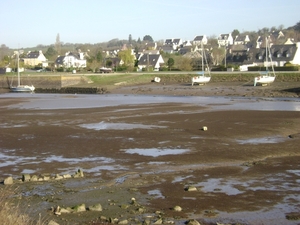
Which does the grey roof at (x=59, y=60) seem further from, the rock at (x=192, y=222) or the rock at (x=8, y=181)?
the rock at (x=192, y=222)

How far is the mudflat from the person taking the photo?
1264 cm

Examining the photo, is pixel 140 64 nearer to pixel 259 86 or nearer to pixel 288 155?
pixel 259 86

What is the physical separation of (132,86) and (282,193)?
54.1 m

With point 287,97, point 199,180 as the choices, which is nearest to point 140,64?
point 287,97

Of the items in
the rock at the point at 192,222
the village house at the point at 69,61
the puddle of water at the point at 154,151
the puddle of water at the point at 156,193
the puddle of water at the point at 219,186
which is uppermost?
the village house at the point at 69,61

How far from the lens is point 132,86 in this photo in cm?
6756

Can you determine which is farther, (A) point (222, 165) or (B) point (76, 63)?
(B) point (76, 63)

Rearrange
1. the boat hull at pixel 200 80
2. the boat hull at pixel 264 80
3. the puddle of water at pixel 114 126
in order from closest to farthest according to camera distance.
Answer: the puddle of water at pixel 114 126 → the boat hull at pixel 264 80 → the boat hull at pixel 200 80

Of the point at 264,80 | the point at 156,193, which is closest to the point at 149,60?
the point at 264,80

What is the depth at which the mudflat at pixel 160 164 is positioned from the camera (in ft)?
41.5

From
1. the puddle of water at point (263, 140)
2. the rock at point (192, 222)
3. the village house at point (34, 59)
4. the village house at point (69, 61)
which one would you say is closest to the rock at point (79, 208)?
the rock at point (192, 222)

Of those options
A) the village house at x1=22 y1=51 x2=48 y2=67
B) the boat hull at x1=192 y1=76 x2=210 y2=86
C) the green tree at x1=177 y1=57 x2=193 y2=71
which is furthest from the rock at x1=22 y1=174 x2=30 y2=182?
the village house at x1=22 y1=51 x2=48 y2=67

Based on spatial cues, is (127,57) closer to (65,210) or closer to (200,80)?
(200,80)

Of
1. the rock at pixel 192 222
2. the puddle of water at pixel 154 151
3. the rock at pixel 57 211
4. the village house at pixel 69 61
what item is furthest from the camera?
the village house at pixel 69 61
